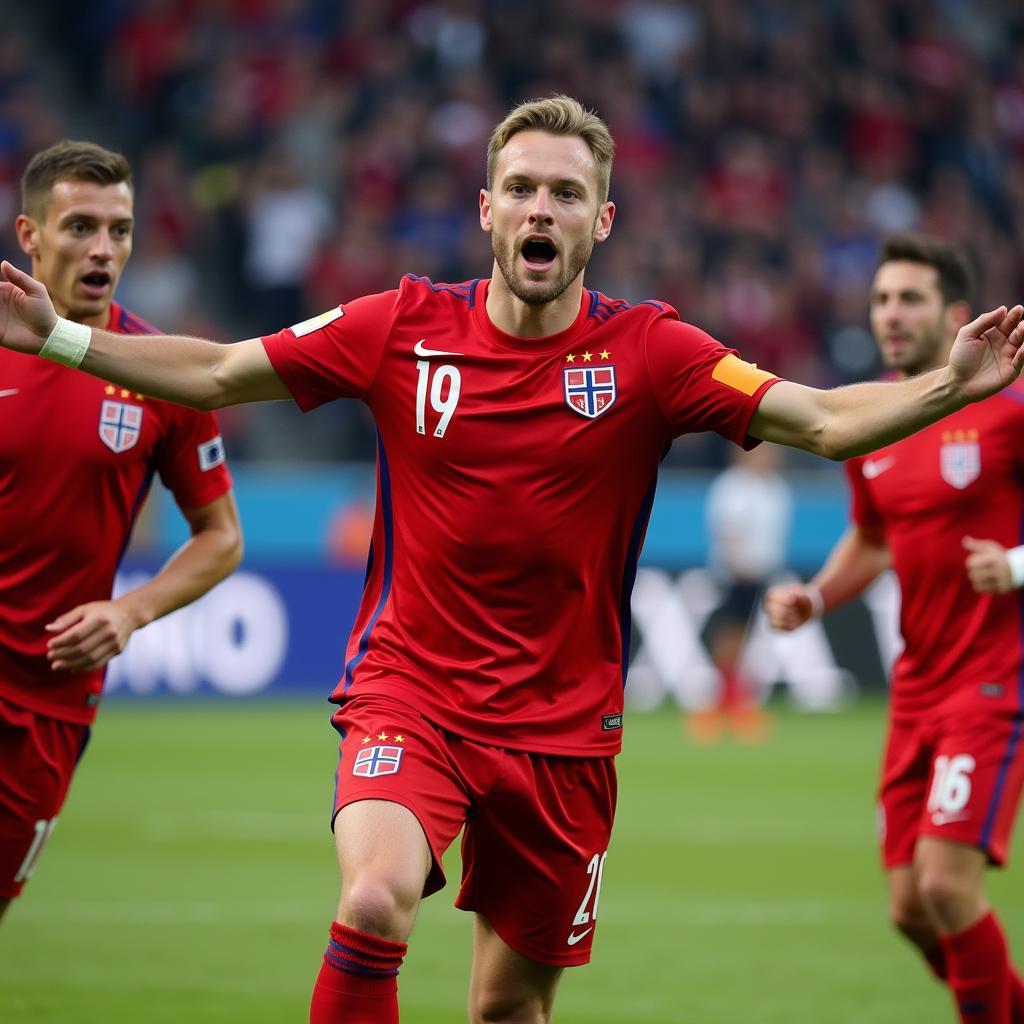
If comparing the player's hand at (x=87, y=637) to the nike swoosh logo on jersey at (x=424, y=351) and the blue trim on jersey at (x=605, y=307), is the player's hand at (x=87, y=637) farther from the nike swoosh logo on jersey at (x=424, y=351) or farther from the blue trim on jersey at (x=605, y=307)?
the blue trim on jersey at (x=605, y=307)

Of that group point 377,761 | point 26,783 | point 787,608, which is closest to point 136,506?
point 26,783

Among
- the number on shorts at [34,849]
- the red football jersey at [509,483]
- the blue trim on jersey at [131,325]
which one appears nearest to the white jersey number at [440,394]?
the red football jersey at [509,483]

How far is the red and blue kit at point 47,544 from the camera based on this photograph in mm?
5914

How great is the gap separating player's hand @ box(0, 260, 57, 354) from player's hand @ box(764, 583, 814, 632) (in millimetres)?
3038

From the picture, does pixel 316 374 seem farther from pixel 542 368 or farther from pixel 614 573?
pixel 614 573

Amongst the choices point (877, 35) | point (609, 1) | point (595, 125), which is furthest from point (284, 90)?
point (595, 125)

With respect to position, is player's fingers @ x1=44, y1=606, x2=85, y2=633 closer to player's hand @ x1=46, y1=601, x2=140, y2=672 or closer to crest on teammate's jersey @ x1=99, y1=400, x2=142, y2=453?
player's hand @ x1=46, y1=601, x2=140, y2=672

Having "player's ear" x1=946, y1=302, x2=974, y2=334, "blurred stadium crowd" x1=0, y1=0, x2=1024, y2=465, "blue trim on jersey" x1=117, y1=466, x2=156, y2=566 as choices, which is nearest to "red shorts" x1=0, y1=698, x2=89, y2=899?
"blue trim on jersey" x1=117, y1=466, x2=156, y2=566

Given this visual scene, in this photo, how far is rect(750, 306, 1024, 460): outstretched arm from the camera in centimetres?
470

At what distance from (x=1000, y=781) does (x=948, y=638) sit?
0.56 metres

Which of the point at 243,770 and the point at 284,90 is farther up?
the point at 284,90

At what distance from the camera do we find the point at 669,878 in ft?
34.0

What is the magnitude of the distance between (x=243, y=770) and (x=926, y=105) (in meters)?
14.8

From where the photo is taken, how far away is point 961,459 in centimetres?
690
